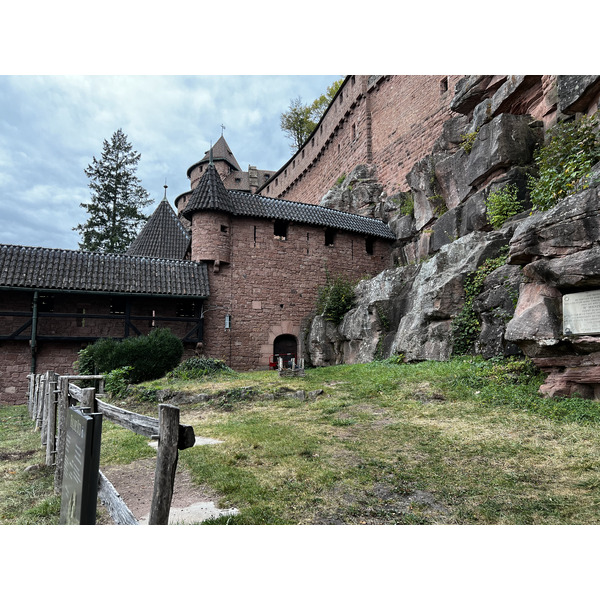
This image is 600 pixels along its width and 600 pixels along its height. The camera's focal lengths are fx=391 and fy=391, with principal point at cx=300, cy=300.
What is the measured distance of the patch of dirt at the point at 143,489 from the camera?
3460 mm

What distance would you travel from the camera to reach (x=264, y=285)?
54.5 feet

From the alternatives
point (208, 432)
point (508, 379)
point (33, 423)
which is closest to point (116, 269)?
point (33, 423)

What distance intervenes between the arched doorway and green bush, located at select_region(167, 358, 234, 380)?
12.4ft

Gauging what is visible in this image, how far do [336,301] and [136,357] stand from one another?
8.09 m

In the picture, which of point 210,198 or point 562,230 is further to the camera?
point 210,198

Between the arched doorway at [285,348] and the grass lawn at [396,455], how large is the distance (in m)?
7.86

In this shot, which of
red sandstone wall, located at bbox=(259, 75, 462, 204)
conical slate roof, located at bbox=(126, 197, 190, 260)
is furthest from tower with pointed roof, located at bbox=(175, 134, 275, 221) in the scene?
conical slate roof, located at bbox=(126, 197, 190, 260)

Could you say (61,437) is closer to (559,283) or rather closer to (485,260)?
(559,283)

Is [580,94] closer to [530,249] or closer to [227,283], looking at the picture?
[530,249]

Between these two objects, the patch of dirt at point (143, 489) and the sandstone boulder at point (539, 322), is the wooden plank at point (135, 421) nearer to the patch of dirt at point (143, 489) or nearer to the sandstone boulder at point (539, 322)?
the patch of dirt at point (143, 489)

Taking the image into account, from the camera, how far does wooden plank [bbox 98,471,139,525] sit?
235 cm

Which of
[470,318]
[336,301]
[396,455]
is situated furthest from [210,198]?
[396,455]

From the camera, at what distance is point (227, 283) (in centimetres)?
1599

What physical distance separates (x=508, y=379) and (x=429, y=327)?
3.65 metres
